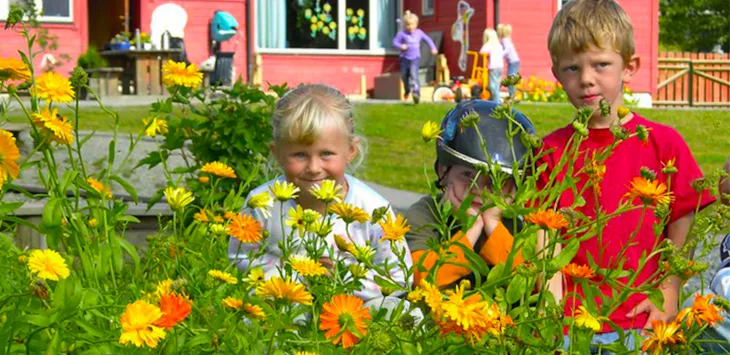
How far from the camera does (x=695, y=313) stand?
169 cm

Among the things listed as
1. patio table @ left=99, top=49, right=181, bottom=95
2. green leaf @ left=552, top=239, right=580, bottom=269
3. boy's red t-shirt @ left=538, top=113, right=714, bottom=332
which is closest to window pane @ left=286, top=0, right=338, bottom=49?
patio table @ left=99, top=49, right=181, bottom=95

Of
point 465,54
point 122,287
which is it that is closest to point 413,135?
point 465,54

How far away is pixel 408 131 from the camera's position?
12445mm

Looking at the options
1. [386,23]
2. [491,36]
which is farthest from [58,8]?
[491,36]

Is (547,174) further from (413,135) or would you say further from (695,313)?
(413,135)

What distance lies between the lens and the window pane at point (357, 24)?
2214cm

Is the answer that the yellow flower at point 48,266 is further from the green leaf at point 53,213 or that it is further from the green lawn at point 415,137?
the green lawn at point 415,137

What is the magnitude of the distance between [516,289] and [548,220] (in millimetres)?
124

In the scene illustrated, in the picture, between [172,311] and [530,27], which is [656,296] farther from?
[530,27]

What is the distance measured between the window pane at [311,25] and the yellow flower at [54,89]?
791 inches

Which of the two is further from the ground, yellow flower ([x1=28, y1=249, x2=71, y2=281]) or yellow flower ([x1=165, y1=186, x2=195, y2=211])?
yellow flower ([x1=165, y1=186, x2=195, y2=211])

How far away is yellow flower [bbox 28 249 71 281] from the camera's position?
1479 mm

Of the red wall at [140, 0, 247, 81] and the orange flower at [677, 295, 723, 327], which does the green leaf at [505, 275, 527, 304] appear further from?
the red wall at [140, 0, 247, 81]

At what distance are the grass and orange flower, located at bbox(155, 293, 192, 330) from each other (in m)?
6.69
